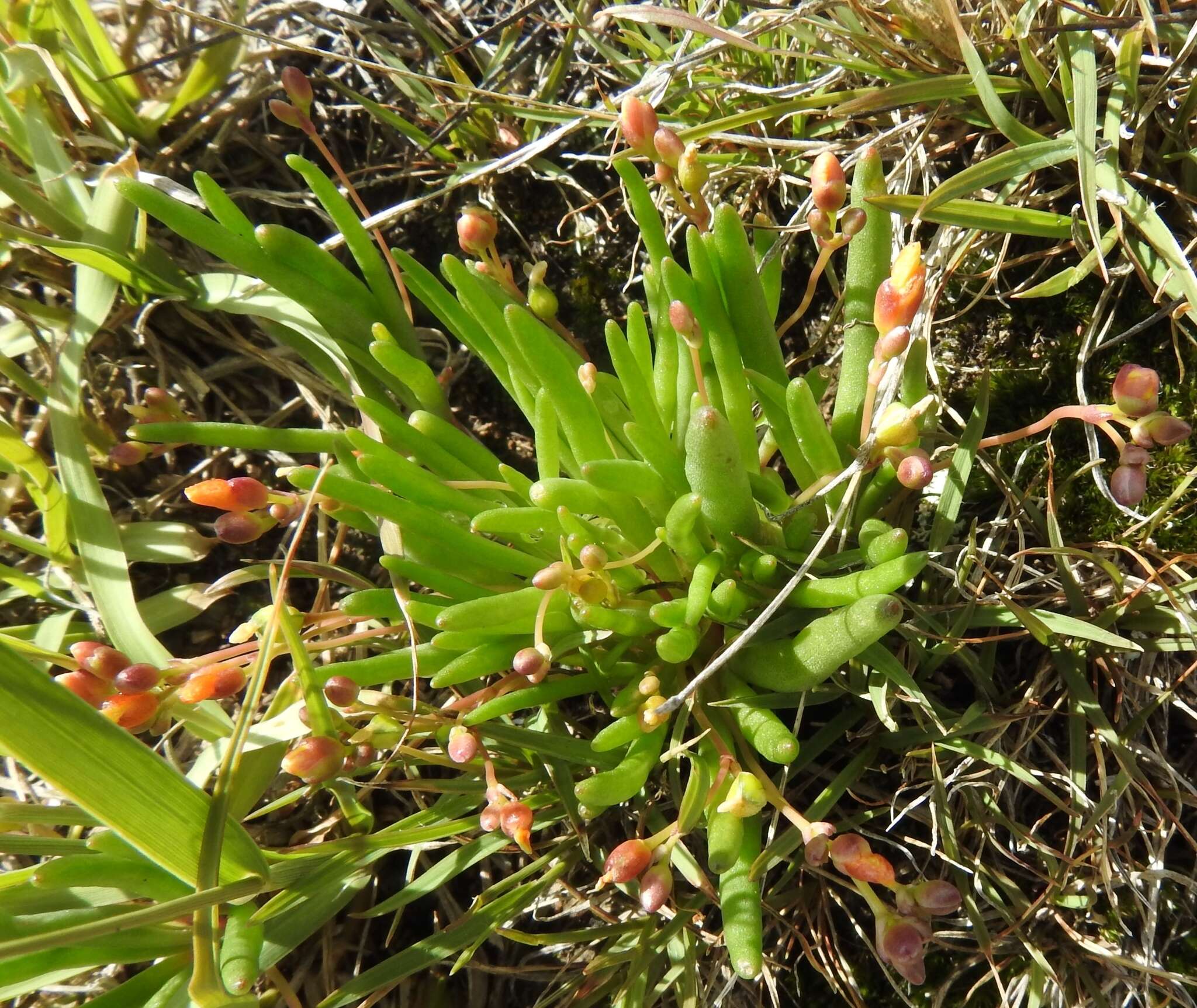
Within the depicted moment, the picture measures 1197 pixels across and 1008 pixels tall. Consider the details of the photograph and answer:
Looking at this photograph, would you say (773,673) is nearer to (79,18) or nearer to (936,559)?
(936,559)

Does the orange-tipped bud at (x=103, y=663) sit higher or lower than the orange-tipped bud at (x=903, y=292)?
higher

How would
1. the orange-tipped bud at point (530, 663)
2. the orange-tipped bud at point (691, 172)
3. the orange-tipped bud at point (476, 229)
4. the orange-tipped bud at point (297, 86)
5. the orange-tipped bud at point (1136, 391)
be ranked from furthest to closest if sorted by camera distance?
the orange-tipped bud at point (297, 86) → the orange-tipped bud at point (476, 229) → the orange-tipped bud at point (691, 172) → the orange-tipped bud at point (530, 663) → the orange-tipped bud at point (1136, 391)

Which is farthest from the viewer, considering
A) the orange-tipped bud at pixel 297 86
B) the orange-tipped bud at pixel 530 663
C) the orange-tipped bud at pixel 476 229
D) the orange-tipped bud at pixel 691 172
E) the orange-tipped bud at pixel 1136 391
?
the orange-tipped bud at pixel 297 86

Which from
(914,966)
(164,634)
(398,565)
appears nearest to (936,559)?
(914,966)

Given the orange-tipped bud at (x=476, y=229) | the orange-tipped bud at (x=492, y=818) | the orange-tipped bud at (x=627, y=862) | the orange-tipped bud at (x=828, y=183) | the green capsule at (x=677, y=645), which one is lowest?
the orange-tipped bud at (x=627, y=862)

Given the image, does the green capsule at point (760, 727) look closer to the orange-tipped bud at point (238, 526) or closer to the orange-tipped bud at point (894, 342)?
the orange-tipped bud at point (894, 342)

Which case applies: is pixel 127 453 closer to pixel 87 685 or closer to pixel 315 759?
pixel 87 685

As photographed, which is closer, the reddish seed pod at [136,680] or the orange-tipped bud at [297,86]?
the reddish seed pod at [136,680]

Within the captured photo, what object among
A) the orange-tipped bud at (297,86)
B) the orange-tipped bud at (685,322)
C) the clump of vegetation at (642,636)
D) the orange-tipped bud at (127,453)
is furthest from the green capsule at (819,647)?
the orange-tipped bud at (297,86)
